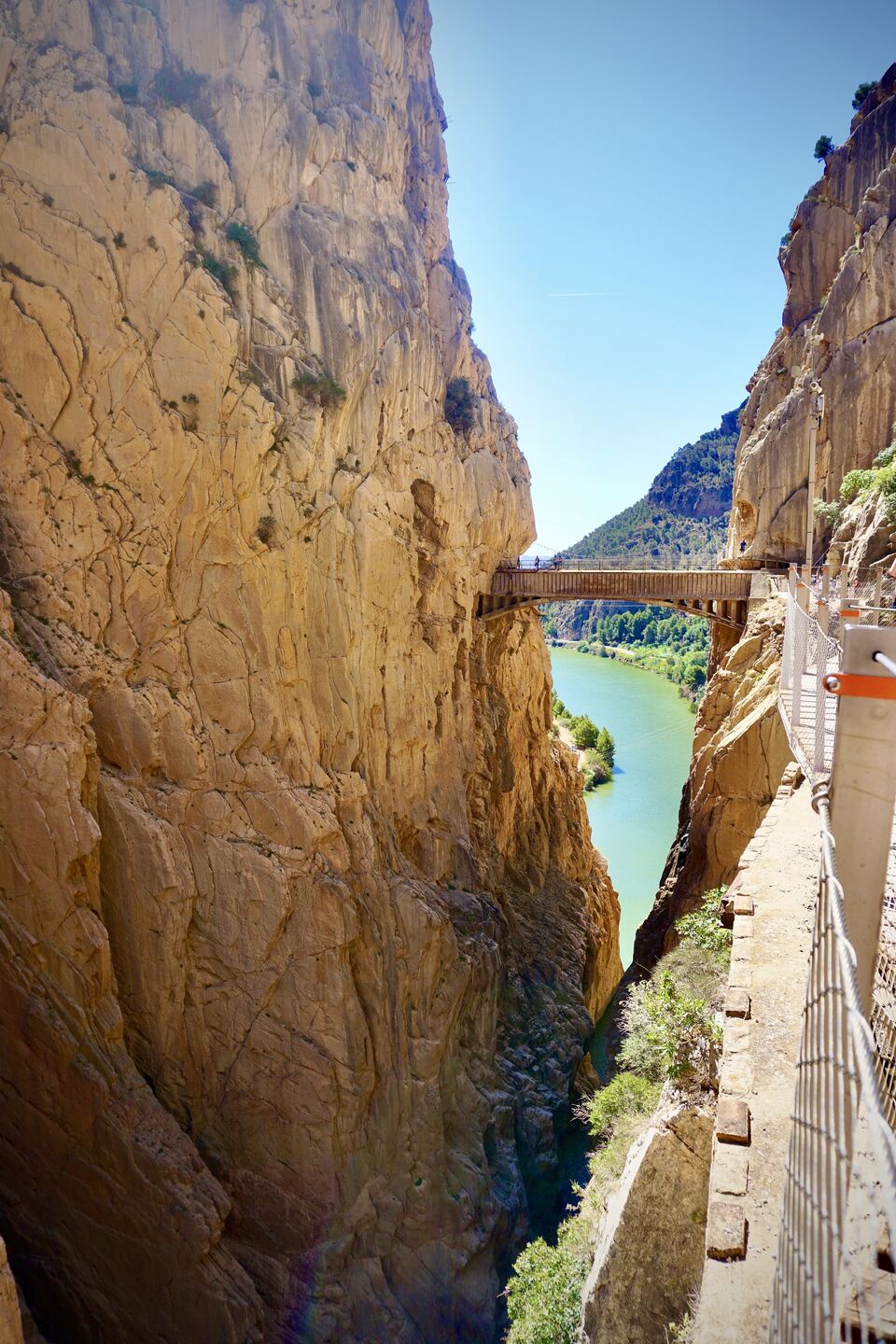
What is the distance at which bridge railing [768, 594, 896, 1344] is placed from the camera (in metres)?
2.20

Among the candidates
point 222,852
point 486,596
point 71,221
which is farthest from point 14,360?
point 486,596

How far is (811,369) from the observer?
22984 mm

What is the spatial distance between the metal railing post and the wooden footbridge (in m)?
15.4

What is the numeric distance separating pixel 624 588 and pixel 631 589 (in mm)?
170

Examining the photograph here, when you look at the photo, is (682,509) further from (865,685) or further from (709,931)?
(865,685)

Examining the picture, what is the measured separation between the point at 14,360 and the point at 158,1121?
12.5m

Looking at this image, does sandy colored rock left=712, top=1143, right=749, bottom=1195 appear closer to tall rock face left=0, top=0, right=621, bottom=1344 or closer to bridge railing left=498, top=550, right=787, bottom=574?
tall rock face left=0, top=0, right=621, bottom=1344

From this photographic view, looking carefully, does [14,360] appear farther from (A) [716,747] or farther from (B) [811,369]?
(B) [811,369]

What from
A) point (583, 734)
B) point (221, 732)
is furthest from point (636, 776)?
point (221, 732)

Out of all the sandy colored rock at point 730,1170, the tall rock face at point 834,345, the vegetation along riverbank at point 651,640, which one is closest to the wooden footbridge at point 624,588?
the tall rock face at point 834,345

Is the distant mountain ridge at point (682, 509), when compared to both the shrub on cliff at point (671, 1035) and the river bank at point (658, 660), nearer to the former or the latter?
the river bank at point (658, 660)

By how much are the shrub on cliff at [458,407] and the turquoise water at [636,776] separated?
2040cm

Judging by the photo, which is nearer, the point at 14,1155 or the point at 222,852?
the point at 14,1155

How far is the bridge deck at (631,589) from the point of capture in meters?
19.2
